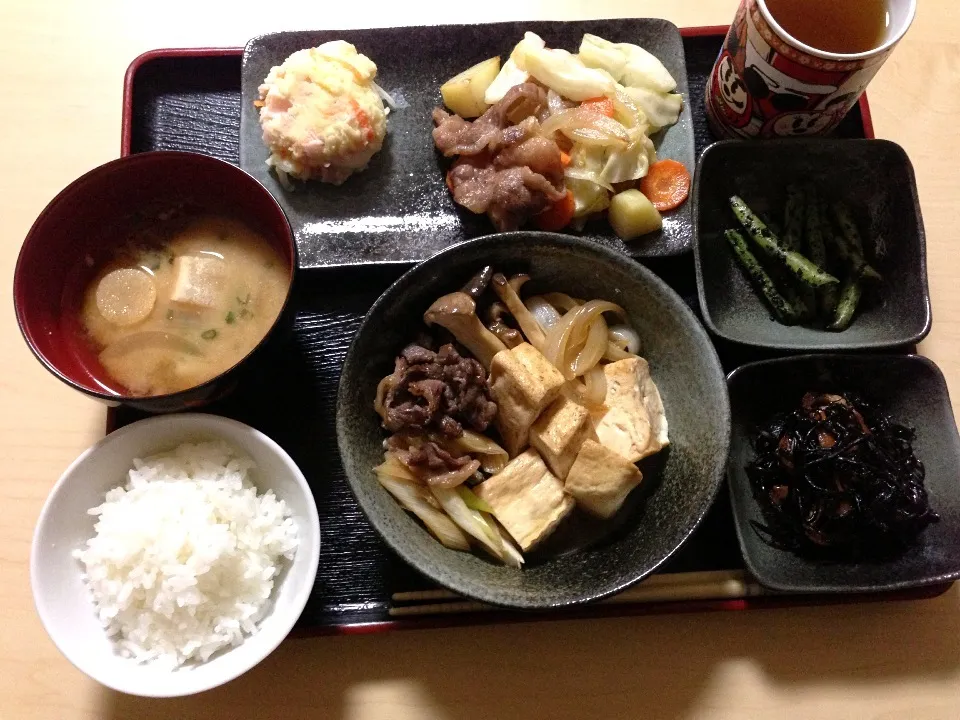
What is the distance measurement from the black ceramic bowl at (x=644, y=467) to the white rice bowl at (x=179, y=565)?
0.26 m

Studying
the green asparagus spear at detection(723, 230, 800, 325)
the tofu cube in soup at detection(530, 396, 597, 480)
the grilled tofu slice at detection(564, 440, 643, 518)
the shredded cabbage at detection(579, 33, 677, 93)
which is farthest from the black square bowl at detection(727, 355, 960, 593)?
the shredded cabbage at detection(579, 33, 677, 93)

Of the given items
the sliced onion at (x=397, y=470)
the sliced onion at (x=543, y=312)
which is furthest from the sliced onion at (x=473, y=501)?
the sliced onion at (x=543, y=312)

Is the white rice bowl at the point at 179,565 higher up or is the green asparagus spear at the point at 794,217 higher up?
the green asparagus spear at the point at 794,217

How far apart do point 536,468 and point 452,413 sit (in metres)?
0.28

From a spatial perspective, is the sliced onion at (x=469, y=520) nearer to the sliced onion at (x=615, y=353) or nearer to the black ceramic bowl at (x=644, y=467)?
the black ceramic bowl at (x=644, y=467)

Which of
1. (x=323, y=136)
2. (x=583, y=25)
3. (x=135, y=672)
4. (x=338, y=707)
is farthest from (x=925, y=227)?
(x=135, y=672)

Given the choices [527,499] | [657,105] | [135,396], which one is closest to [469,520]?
[527,499]

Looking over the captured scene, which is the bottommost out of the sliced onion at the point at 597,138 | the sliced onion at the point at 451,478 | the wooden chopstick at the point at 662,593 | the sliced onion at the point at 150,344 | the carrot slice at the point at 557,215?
the wooden chopstick at the point at 662,593

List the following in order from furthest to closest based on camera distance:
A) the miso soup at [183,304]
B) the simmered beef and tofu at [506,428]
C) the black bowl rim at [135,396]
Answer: the miso soup at [183,304] → the simmered beef and tofu at [506,428] → the black bowl rim at [135,396]

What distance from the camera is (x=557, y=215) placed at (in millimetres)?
2188

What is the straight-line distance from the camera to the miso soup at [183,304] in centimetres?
189

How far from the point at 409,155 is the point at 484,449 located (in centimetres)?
111

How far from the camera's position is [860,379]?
2051 millimetres

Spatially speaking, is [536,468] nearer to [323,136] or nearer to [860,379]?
[860,379]
